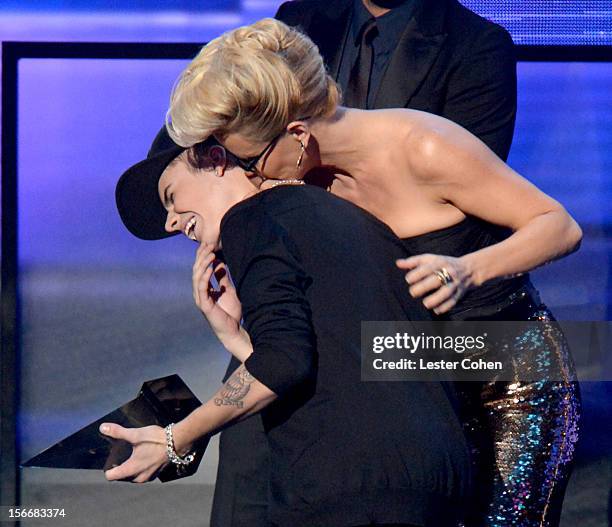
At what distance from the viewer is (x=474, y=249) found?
1808 millimetres

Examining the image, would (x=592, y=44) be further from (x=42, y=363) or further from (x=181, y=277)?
(x=42, y=363)

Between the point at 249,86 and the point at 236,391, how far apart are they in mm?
423

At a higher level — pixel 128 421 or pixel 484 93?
pixel 484 93

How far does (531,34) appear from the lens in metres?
2.95

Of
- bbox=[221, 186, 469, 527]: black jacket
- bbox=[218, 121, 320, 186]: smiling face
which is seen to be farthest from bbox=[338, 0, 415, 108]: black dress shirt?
bbox=[221, 186, 469, 527]: black jacket

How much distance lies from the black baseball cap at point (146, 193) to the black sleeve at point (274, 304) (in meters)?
0.45

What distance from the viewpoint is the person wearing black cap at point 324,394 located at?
4.23 ft

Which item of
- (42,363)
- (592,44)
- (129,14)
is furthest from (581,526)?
(129,14)

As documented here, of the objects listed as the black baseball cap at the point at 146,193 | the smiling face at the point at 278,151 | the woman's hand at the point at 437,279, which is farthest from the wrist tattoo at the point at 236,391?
the black baseball cap at the point at 146,193

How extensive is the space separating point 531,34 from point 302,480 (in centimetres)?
198

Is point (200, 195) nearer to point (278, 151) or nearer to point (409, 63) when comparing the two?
point (278, 151)

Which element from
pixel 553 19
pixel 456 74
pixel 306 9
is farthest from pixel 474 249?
pixel 553 19

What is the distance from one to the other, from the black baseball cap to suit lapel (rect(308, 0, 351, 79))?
0.37 meters

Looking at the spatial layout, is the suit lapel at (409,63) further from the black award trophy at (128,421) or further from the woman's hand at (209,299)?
the black award trophy at (128,421)
